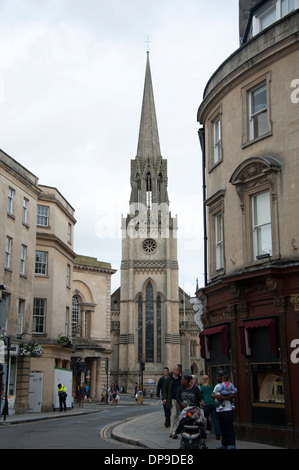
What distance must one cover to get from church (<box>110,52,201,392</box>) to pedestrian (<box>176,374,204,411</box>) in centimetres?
6911

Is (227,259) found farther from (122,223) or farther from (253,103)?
(122,223)

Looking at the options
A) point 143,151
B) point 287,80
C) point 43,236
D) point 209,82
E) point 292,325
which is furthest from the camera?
point 143,151

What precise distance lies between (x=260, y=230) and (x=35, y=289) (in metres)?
21.5

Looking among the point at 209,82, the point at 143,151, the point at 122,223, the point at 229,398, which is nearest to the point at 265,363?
the point at 229,398

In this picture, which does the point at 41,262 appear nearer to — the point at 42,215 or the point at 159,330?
the point at 42,215

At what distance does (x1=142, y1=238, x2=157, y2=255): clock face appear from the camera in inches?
3447

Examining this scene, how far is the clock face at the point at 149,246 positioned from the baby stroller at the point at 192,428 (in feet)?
250

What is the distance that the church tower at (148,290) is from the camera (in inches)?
3236

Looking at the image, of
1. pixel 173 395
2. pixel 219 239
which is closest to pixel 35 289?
pixel 219 239

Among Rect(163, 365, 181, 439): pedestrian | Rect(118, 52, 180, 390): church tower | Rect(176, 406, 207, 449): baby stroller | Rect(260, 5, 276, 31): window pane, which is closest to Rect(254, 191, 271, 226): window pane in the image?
Rect(163, 365, 181, 439): pedestrian

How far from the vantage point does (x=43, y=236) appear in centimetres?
3553

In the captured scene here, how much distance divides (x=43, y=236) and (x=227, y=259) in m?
20.1

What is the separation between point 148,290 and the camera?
85688mm

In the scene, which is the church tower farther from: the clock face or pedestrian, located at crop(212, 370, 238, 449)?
pedestrian, located at crop(212, 370, 238, 449)
